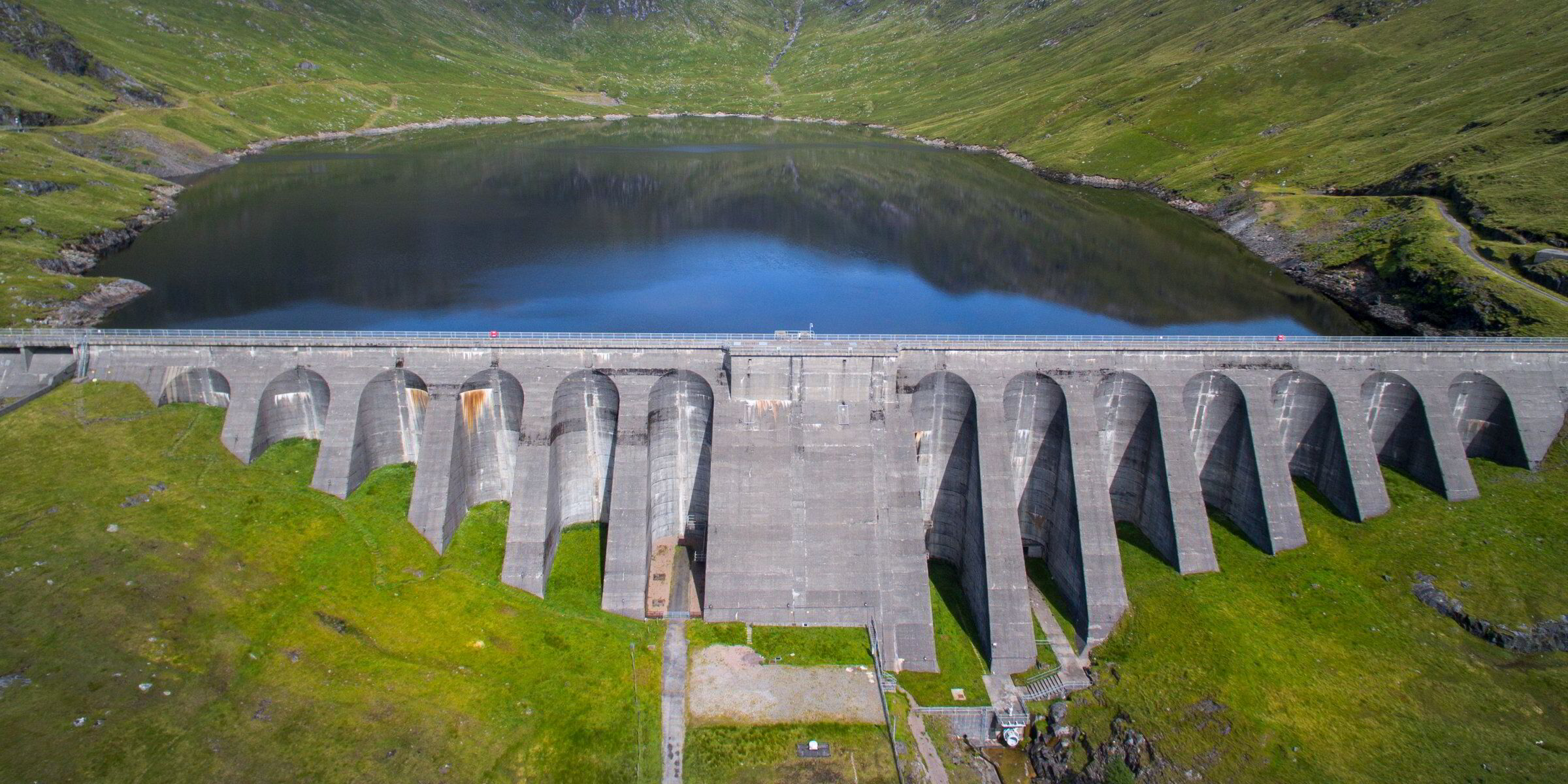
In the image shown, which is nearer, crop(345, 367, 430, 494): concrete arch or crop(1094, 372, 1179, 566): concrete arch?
crop(1094, 372, 1179, 566): concrete arch

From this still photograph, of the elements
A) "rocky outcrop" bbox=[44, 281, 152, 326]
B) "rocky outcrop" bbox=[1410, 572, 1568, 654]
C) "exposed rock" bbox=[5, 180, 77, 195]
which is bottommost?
"rocky outcrop" bbox=[1410, 572, 1568, 654]

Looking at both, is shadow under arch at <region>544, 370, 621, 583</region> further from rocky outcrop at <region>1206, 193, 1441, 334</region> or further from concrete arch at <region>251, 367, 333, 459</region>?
rocky outcrop at <region>1206, 193, 1441, 334</region>

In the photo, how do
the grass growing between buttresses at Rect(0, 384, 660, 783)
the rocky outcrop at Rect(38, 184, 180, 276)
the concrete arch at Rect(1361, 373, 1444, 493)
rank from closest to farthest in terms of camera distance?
the grass growing between buttresses at Rect(0, 384, 660, 783) → the concrete arch at Rect(1361, 373, 1444, 493) → the rocky outcrop at Rect(38, 184, 180, 276)

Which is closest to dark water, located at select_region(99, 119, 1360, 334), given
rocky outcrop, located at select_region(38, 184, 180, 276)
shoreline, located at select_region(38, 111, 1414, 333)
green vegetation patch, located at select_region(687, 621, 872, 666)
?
shoreline, located at select_region(38, 111, 1414, 333)

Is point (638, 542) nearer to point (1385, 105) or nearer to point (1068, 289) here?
point (1068, 289)

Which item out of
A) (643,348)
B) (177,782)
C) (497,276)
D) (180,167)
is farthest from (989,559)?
(180,167)

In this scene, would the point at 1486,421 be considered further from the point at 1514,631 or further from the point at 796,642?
the point at 796,642

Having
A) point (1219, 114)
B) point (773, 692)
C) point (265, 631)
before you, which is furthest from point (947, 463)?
point (1219, 114)

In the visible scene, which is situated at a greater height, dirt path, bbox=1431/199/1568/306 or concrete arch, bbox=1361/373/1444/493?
dirt path, bbox=1431/199/1568/306
